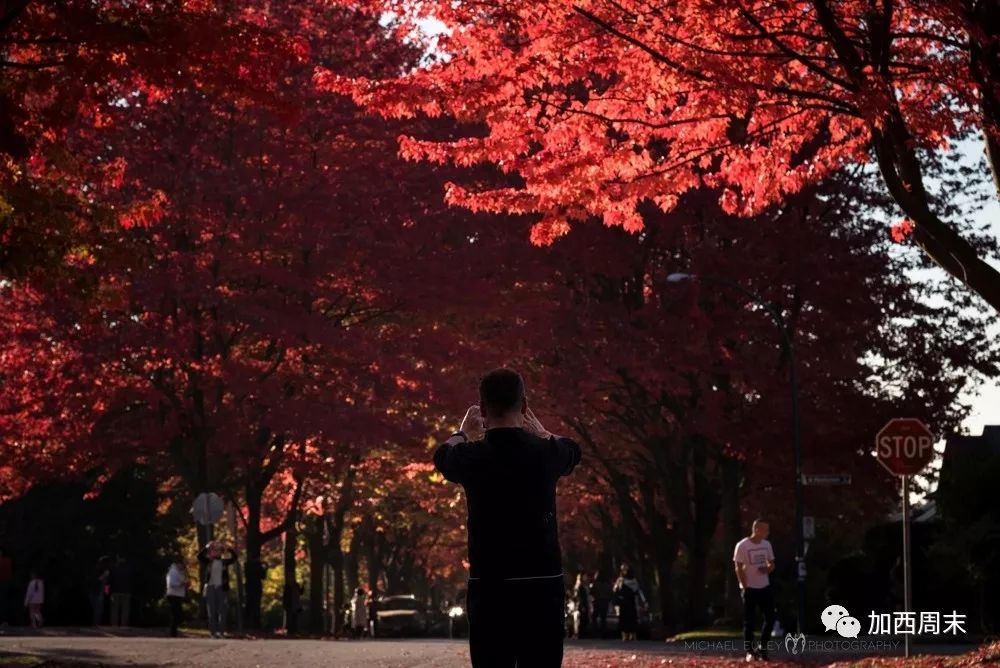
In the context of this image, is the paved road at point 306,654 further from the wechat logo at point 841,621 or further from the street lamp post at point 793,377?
the street lamp post at point 793,377

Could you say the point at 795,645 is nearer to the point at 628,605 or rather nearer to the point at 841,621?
the point at 841,621

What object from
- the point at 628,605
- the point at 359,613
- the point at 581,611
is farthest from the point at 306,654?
the point at 359,613

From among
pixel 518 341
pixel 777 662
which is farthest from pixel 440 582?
pixel 777 662

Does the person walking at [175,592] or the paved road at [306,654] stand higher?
the person walking at [175,592]

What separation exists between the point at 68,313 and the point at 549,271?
30.1 ft

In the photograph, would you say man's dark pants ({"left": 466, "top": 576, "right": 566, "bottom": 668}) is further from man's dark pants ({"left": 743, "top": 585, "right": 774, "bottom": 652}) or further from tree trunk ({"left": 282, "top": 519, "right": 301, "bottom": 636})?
tree trunk ({"left": 282, "top": 519, "right": 301, "bottom": 636})

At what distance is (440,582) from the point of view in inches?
5020

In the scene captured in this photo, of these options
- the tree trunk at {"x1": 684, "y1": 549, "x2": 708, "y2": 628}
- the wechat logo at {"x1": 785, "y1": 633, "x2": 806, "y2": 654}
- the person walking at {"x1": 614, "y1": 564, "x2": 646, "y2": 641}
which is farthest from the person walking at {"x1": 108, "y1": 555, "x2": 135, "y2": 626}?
the wechat logo at {"x1": 785, "y1": 633, "x2": 806, "y2": 654}

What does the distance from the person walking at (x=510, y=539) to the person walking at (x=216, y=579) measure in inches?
1065

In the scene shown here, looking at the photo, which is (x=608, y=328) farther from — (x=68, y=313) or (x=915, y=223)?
(x=915, y=223)

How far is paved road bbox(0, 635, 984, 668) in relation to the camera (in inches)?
791

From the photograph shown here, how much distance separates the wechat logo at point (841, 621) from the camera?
939 inches

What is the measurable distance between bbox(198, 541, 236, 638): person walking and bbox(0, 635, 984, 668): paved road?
6.98 meters

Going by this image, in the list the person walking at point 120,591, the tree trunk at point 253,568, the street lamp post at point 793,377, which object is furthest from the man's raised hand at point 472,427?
the person walking at point 120,591
